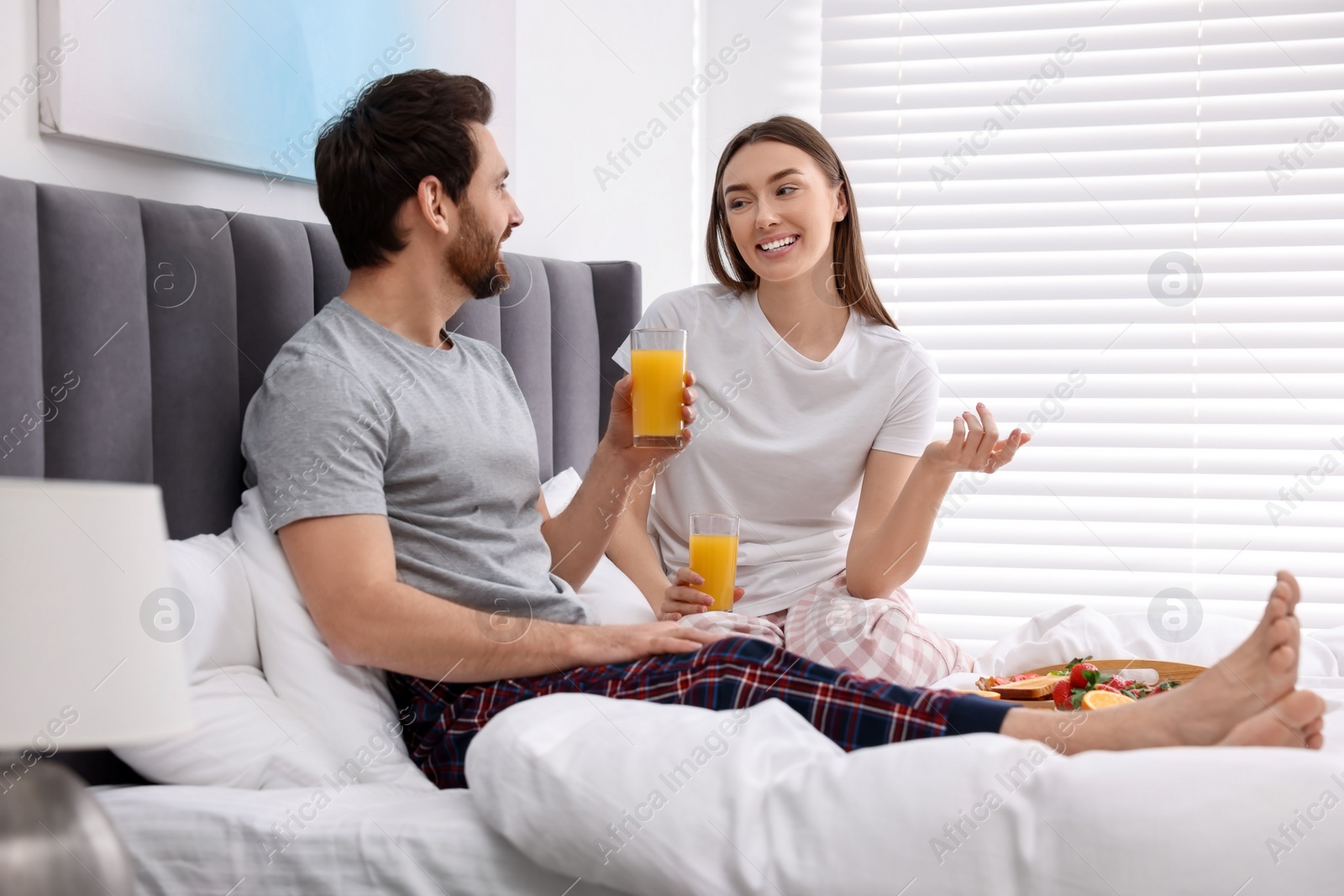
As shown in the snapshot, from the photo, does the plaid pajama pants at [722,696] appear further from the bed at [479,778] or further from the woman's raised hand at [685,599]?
the woman's raised hand at [685,599]

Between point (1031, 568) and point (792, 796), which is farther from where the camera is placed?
point (1031, 568)

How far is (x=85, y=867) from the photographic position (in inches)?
28.9

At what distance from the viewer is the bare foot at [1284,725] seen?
3.25 feet

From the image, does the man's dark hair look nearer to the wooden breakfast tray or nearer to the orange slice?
the orange slice

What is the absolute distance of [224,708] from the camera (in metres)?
1.19

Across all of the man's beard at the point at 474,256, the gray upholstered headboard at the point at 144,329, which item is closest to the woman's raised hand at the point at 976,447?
the man's beard at the point at 474,256

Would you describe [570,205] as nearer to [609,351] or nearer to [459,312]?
[609,351]

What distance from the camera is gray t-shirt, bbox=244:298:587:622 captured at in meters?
1.26

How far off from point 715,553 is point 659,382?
0.29 m

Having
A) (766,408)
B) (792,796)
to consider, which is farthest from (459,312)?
(792,796)

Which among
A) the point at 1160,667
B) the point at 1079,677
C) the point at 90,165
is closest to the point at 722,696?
the point at 1079,677

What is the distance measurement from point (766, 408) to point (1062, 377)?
1112 millimetres

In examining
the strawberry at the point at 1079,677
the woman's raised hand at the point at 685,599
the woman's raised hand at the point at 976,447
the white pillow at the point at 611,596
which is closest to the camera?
the strawberry at the point at 1079,677

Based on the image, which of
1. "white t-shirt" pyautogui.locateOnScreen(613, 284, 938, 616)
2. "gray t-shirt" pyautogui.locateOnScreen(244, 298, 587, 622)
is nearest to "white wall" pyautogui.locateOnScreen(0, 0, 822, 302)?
"gray t-shirt" pyautogui.locateOnScreen(244, 298, 587, 622)
